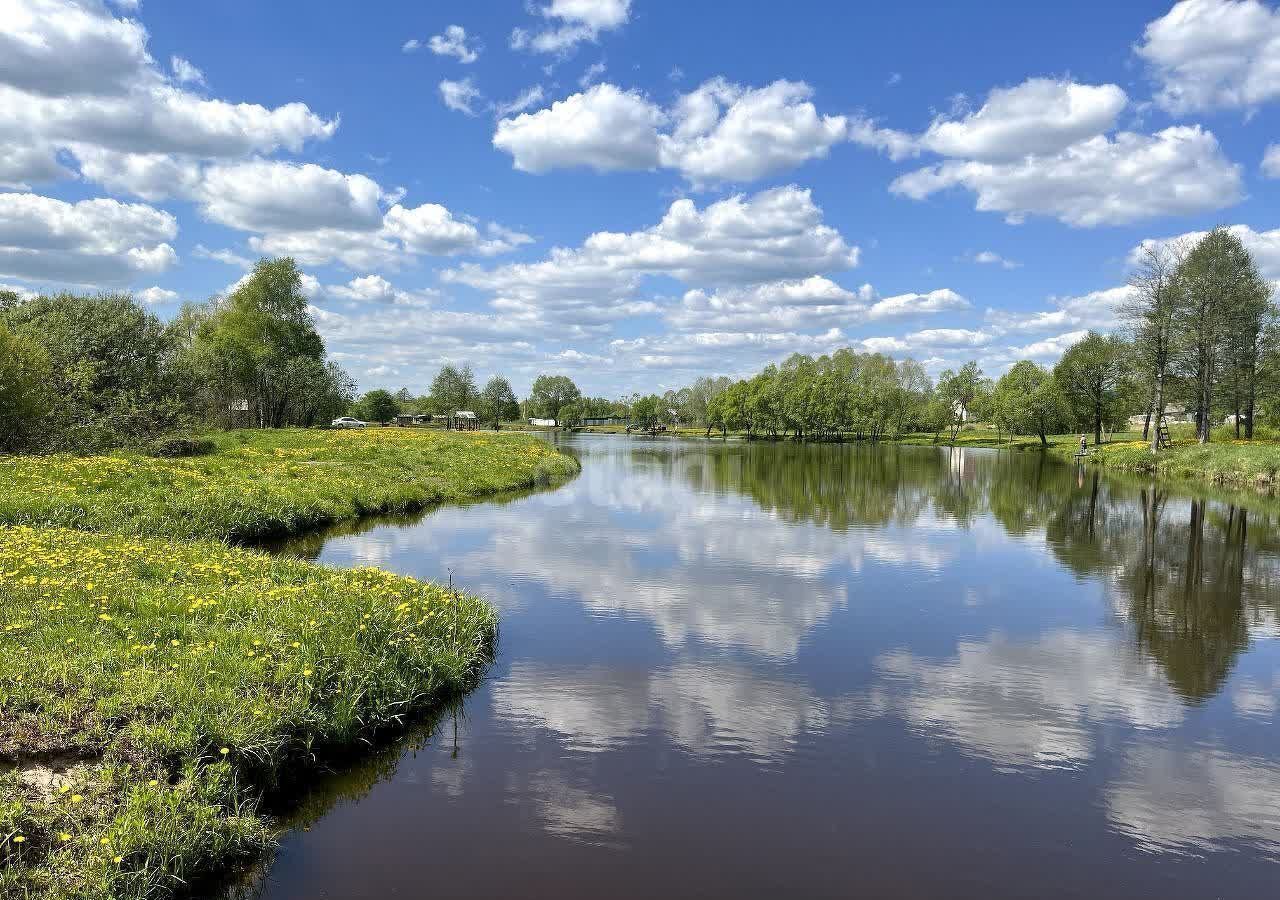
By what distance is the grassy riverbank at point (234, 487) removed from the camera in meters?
18.3

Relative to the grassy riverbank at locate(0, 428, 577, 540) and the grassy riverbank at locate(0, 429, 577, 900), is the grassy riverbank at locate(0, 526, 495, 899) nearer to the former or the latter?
the grassy riverbank at locate(0, 429, 577, 900)

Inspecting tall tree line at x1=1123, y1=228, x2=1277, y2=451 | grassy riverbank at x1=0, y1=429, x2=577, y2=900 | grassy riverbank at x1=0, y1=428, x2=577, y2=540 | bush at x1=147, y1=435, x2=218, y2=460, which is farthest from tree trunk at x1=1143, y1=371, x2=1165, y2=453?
bush at x1=147, y1=435, x2=218, y2=460

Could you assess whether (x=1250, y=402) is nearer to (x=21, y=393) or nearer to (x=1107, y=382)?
(x=1107, y=382)

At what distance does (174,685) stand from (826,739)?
772cm

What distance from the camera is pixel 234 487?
2334 centimetres

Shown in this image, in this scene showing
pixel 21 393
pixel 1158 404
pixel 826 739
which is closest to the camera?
pixel 826 739

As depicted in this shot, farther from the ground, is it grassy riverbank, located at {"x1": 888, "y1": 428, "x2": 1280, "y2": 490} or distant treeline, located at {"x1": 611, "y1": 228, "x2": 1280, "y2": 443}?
distant treeline, located at {"x1": 611, "y1": 228, "x2": 1280, "y2": 443}

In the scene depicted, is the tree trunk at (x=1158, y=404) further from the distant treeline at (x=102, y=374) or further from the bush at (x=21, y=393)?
the bush at (x=21, y=393)

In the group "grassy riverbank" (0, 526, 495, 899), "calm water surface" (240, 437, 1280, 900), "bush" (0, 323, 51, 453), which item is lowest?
"calm water surface" (240, 437, 1280, 900)

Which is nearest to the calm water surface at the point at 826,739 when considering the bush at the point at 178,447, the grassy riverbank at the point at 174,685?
the grassy riverbank at the point at 174,685

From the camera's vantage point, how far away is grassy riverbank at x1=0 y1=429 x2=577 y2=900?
6184mm

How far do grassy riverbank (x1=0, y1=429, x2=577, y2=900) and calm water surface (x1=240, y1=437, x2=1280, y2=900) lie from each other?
751mm

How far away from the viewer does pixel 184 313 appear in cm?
8669

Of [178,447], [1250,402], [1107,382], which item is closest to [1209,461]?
[1250,402]
